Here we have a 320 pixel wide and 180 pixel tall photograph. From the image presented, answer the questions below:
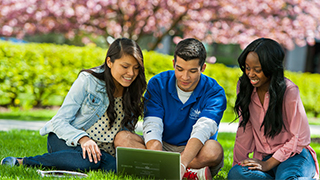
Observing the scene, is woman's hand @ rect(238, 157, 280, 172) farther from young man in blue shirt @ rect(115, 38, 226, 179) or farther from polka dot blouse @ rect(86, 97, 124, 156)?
polka dot blouse @ rect(86, 97, 124, 156)

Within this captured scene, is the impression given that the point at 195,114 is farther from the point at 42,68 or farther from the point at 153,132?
the point at 42,68

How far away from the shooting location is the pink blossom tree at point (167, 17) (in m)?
7.90

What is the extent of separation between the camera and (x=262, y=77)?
2.71 m

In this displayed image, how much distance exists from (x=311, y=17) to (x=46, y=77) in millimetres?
6787

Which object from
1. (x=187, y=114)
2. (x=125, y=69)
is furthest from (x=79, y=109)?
(x=187, y=114)

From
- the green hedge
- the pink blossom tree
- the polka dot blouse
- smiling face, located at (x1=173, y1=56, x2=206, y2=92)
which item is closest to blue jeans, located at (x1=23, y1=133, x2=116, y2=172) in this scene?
the polka dot blouse

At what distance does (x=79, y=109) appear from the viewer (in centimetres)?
292

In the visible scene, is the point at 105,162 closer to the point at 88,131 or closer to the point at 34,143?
the point at 88,131

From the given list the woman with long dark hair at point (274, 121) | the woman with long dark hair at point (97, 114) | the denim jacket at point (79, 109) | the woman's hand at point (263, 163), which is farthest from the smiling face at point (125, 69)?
the woman's hand at point (263, 163)

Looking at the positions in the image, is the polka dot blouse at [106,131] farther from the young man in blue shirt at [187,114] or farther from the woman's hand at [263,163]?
the woman's hand at [263,163]

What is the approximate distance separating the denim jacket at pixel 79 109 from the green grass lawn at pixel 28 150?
344mm

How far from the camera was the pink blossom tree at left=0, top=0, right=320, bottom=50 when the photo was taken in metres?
7.90

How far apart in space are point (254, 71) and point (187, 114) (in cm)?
70

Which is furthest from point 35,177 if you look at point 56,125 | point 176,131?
point 176,131
